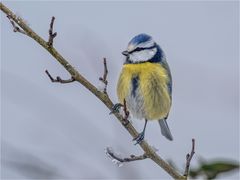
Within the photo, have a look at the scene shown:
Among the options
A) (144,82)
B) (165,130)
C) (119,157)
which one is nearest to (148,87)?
(144,82)

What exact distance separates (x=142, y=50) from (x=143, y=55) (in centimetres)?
6

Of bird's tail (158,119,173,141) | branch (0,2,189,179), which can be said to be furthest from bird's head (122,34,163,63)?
branch (0,2,189,179)

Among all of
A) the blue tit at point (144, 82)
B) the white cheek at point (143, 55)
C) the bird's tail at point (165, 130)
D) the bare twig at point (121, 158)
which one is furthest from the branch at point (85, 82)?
the bird's tail at point (165, 130)

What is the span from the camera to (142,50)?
2.53 m

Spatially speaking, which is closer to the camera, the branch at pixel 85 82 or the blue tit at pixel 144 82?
the branch at pixel 85 82

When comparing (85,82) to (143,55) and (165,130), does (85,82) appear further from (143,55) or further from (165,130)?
(165,130)

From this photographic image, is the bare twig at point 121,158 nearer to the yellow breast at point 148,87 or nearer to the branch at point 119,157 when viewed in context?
the branch at point 119,157

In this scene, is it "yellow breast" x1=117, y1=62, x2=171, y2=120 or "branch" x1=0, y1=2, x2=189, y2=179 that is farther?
"yellow breast" x1=117, y1=62, x2=171, y2=120

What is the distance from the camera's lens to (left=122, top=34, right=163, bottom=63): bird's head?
2467 mm

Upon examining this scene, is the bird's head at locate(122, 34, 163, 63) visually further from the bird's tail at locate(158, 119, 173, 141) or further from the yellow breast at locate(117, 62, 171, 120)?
the bird's tail at locate(158, 119, 173, 141)

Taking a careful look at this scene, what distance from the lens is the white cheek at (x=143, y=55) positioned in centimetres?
254

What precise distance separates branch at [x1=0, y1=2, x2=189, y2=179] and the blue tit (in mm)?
670

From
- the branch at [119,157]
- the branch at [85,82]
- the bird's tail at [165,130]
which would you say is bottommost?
the branch at [119,157]

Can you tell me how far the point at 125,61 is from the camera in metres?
2.62
